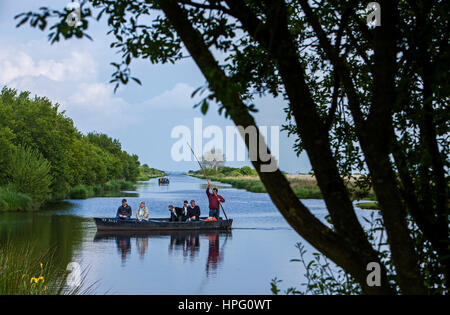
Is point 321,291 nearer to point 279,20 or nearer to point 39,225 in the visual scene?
point 279,20

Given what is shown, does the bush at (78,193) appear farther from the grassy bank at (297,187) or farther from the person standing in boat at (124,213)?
the person standing in boat at (124,213)

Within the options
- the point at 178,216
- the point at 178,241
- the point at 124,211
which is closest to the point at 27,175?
the point at 124,211

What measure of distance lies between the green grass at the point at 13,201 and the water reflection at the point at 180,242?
11.9 metres

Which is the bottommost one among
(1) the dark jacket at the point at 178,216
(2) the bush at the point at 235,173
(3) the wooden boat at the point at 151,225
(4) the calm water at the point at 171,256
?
(4) the calm water at the point at 171,256

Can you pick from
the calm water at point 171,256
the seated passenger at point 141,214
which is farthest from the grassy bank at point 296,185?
the seated passenger at point 141,214

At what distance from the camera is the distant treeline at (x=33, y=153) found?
35.4m

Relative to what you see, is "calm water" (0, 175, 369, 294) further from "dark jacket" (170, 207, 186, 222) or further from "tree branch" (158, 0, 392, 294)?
"tree branch" (158, 0, 392, 294)

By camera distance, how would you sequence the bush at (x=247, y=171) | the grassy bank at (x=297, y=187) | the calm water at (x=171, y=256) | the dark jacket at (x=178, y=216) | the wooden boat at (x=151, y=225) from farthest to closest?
the bush at (x=247, y=171)
the grassy bank at (x=297, y=187)
the dark jacket at (x=178, y=216)
the wooden boat at (x=151, y=225)
the calm water at (x=171, y=256)

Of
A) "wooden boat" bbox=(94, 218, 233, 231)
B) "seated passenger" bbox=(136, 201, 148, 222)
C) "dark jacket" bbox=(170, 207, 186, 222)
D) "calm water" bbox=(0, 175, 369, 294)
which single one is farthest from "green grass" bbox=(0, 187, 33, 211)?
"dark jacket" bbox=(170, 207, 186, 222)

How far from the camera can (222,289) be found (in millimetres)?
12812

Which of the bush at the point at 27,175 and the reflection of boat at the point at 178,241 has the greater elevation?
the bush at the point at 27,175

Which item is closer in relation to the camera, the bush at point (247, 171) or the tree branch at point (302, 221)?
the tree branch at point (302, 221)

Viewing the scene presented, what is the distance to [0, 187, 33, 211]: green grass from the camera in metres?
32.3
